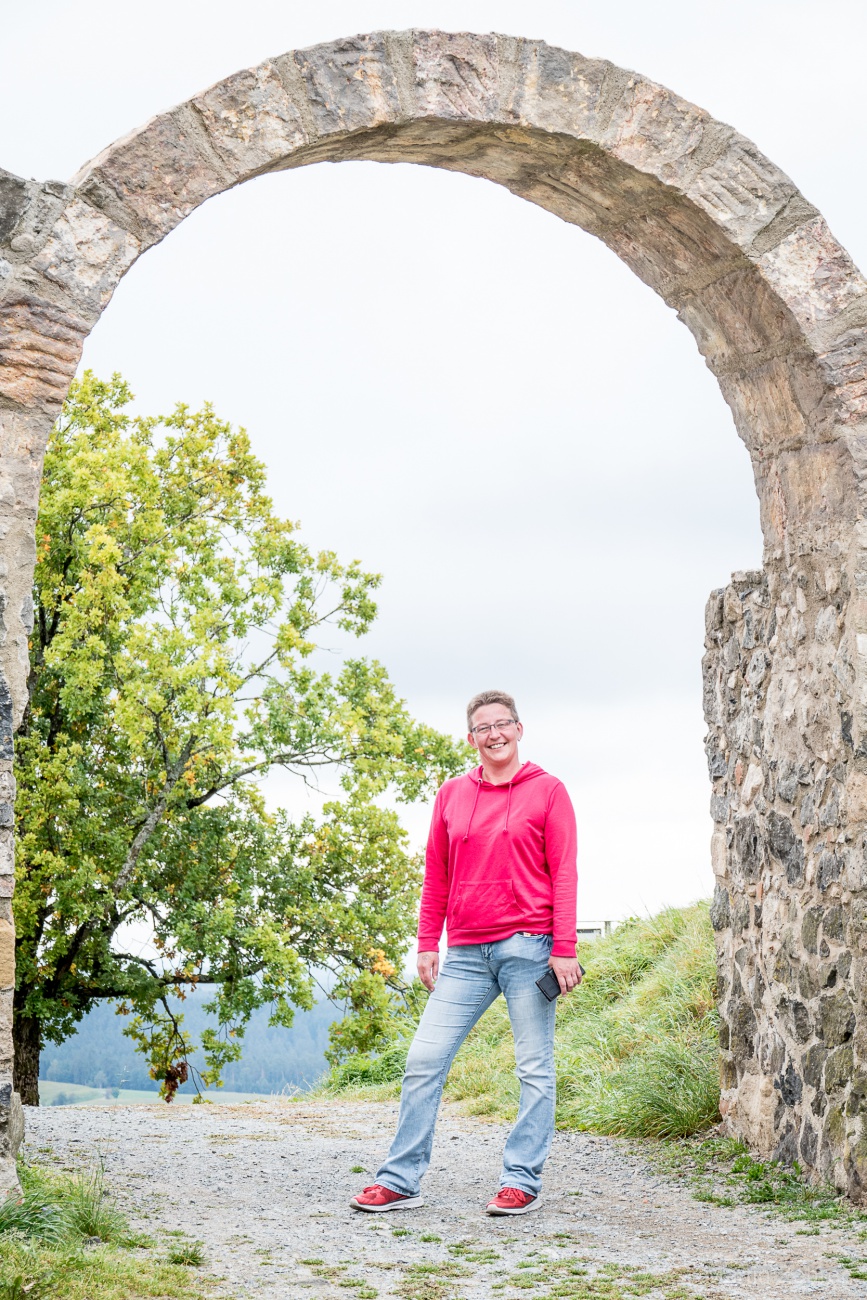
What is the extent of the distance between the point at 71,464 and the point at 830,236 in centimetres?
759

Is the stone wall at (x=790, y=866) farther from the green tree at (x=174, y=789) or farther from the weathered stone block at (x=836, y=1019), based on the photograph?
the green tree at (x=174, y=789)

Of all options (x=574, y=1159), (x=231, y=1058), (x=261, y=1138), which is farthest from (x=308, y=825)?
(x=574, y=1159)

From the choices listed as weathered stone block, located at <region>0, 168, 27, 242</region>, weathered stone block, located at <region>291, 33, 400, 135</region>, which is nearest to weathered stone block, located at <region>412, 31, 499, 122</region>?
weathered stone block, located at <region>291, 33, 400, 135</region>

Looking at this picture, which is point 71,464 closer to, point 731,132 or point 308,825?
point 308,825

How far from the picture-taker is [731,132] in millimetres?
4609

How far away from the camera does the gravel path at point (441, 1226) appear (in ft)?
11.6

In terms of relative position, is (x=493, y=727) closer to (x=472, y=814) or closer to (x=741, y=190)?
(x=472, y=814)

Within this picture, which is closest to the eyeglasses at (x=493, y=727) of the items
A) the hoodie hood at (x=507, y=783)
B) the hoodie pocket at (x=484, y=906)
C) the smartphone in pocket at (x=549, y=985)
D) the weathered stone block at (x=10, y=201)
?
the hoodie hood at (x=507, y=783)

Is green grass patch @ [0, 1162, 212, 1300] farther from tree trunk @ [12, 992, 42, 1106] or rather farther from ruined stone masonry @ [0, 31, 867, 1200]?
tree trunk @ [12, 992, 42, 1106]

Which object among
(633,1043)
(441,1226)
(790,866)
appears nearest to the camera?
(441,1226)

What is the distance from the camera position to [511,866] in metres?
4.23

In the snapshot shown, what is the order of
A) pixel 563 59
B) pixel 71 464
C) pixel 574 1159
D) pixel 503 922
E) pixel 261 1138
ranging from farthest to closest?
pixel 71 464
pixel 261 1138
pixel 574 1159
pixel 563 59
pixel 503 922

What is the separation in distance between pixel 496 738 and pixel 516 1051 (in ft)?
3.31

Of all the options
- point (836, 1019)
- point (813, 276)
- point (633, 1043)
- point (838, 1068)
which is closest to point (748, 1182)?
point (838, 1068)
